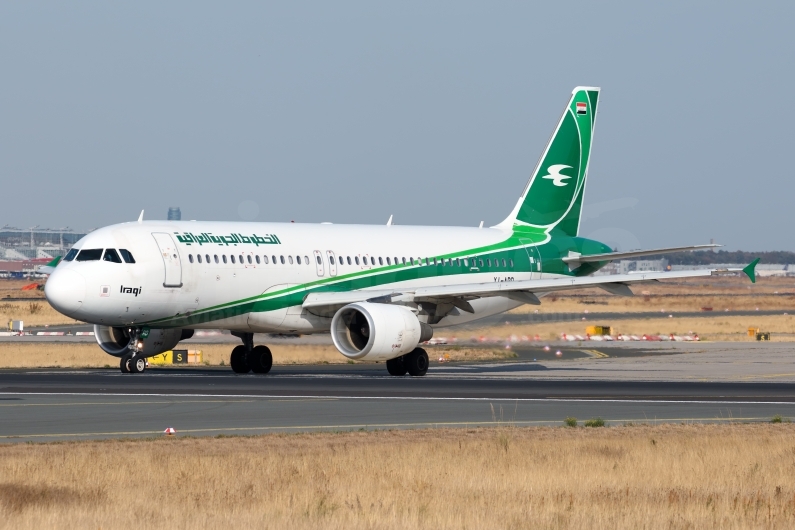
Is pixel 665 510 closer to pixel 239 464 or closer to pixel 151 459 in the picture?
pixel 239 464

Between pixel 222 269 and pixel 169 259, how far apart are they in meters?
1.70

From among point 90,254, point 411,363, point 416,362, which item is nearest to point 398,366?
point 411,363

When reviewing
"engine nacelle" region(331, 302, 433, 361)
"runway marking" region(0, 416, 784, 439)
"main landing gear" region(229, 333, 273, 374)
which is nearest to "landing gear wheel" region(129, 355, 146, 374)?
"main landing gear" region(229, 333, 273, 374)

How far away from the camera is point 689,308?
356 feet

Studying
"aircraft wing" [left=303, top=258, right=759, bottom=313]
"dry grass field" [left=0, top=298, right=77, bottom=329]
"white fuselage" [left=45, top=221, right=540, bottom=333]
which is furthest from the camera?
"dry grass field" [left=0, top=298, right=77, bottom=329]

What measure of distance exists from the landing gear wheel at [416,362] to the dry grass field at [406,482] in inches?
717

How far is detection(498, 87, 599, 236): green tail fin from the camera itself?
160 ft

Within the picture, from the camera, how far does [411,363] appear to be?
40.5 meters

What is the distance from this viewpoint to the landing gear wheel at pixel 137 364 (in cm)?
3916

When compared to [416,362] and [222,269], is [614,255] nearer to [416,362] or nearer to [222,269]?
[416,362]

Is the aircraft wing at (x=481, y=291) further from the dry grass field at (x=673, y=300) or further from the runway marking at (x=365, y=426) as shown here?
the dry grass field at (x=673, y=300)

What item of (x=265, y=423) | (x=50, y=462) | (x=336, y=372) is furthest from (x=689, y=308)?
(x=50, y=462)

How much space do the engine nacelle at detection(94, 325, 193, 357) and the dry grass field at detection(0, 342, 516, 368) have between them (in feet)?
16.5

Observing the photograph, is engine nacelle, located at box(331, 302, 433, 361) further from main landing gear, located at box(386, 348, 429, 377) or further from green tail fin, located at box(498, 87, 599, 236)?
green tail fin, located at box(498, 87, 599, 236)
